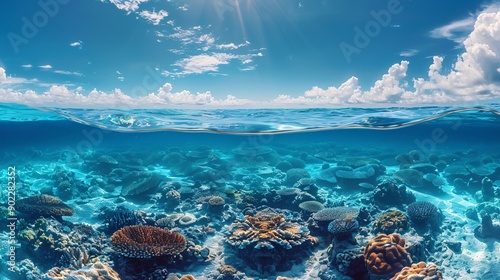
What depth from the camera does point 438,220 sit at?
420 inches

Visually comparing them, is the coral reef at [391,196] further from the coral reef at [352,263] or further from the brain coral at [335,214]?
the coral reef at [352,263]

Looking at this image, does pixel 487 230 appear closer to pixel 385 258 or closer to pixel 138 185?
pixel 385 258

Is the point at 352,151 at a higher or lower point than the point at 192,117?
lower

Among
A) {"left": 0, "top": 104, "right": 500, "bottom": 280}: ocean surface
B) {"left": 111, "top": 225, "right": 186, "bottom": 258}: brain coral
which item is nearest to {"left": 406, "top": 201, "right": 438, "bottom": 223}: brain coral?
{"left": 0, "top": 104, "right": 500, "bottom": 280}: ocean surface

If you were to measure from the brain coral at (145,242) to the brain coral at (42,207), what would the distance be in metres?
3.70

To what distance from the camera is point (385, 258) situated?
628 cm

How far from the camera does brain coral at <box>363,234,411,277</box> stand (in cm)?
614

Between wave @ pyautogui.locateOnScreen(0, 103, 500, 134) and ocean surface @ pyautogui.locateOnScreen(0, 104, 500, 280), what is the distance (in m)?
0.10

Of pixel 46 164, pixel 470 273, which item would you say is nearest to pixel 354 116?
pixel 470 273

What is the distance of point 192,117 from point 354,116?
11121 millimetres

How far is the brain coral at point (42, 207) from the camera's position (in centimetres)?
880

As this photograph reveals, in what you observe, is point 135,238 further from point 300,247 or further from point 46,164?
point 46,164

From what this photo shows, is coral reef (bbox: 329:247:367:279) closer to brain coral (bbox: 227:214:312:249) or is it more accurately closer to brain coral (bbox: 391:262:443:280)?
brain coral (bbox: 227:214:312:249)

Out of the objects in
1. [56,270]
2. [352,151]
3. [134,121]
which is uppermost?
[134,121]
